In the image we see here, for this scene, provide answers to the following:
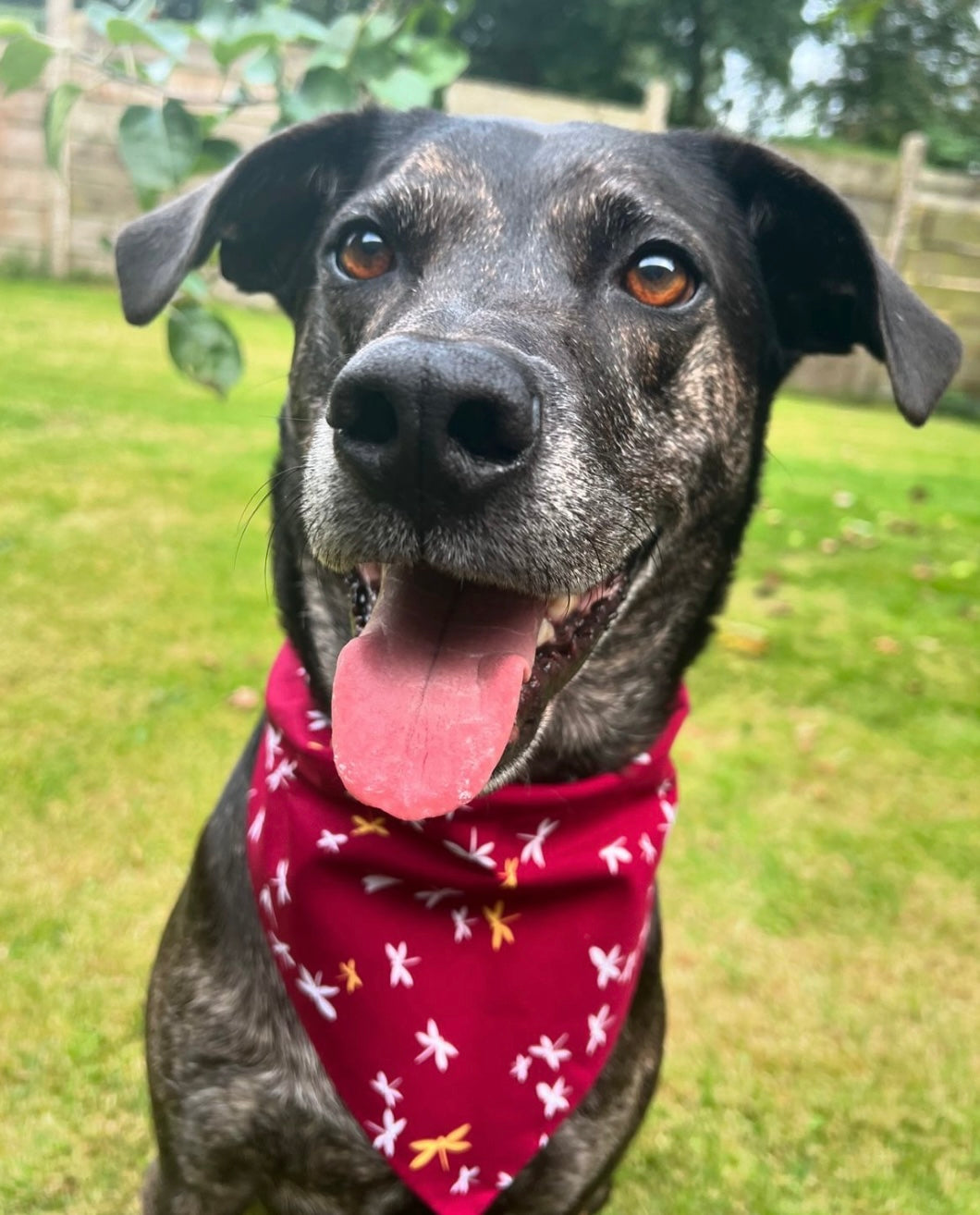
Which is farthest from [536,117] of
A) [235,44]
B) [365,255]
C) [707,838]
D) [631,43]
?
[365,255]

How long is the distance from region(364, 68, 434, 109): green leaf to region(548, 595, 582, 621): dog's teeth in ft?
4.21

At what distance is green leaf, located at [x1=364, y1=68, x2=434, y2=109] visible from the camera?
2492 millimetres

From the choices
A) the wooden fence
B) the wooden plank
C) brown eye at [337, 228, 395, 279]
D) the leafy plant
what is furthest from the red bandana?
the wooden plank

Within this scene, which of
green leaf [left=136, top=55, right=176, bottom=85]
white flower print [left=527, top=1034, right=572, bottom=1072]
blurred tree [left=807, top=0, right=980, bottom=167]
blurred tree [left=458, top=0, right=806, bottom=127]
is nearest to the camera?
white flower print [left=527, top=1034, right=572, bottom=1072]

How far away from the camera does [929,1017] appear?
3293 mm

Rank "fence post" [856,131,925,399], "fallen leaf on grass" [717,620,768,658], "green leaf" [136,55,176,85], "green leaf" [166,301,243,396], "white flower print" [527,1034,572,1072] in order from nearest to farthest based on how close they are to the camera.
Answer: "white flower print" [527,1034,572,1072], "green leaf" [136,55,176,85], "green leaf" [166,301,243,396], "fallen leaf on grass" [717,620,768,658], "fence post" [856,131,925,399]

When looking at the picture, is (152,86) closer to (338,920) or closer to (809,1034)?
(338,920)

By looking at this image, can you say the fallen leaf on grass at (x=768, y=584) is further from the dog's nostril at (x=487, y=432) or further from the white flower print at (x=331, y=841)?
the dog's nostril at (x=487, y=432)

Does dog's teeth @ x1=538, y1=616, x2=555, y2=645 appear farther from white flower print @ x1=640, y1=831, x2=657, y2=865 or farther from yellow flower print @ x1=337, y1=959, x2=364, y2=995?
yellow flower print @ x1=337, y1=959, x2=364, y2=995

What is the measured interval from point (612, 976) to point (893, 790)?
275 cm

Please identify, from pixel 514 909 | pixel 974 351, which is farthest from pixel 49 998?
pixel 974 351

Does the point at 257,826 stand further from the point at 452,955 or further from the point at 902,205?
the point at 902,205

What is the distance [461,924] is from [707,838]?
210cm

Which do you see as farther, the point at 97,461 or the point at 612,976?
the point at 97,461
